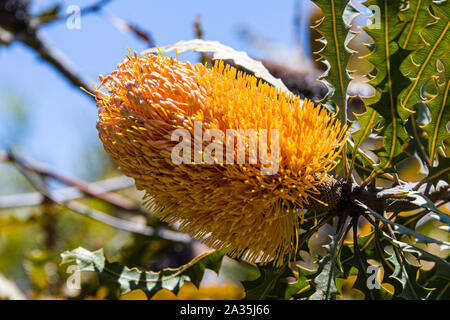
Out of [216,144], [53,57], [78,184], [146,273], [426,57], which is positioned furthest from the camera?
[78,184]

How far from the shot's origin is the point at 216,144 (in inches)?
39.4

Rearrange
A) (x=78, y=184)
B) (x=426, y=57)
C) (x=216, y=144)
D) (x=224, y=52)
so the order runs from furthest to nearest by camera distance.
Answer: (x=78, y=184) → (x=224, y=52) → (x=426, y=57) → (x=216, y=144)

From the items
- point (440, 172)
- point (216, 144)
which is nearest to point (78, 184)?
point (216, 144)

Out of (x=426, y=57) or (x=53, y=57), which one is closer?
(x=426, y=57)

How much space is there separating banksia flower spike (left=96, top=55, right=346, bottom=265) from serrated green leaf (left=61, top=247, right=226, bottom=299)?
0.96ft

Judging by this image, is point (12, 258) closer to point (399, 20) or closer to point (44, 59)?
point (44, 59)

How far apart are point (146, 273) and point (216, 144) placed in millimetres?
646

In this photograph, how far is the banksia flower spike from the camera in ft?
3.31

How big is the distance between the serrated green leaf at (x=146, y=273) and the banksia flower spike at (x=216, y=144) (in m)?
0.29

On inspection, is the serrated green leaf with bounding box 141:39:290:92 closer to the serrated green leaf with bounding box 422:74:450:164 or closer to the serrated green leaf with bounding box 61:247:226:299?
the serrated green leaf with bounding box 422:74:450:164

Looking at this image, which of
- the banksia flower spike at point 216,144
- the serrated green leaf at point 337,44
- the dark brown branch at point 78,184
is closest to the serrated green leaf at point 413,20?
the serrated green leaf at point 337,44

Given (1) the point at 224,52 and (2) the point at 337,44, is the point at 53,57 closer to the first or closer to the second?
(1) the point at 224,52

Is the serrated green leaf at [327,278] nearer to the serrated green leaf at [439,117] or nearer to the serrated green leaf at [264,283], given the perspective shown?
the serrated green leaf at [264,283]
